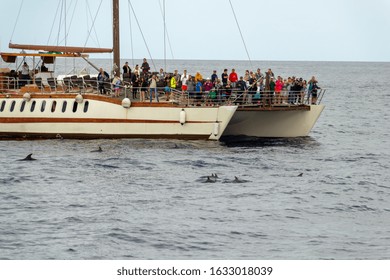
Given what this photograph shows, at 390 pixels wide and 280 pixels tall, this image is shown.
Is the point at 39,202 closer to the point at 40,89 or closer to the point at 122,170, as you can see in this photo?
the point at 122,170

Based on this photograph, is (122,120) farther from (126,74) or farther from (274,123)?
(274,123)

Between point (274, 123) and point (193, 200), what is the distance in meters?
20.3

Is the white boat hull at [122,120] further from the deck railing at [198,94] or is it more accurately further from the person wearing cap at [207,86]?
the person wearing cap at [207,86]

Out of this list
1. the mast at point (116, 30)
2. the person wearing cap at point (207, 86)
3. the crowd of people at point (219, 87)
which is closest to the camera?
the crowd of people at point (219, 87)

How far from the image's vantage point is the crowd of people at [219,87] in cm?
5178

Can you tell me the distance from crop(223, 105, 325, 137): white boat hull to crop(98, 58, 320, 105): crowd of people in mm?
1072

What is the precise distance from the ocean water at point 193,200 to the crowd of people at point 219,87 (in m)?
2.62

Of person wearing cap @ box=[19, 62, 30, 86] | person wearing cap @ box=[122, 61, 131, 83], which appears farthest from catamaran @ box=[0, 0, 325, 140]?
person wearing cap @ box=[122, 61, 131, 83]

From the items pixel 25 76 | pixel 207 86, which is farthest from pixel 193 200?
pixel 25 76

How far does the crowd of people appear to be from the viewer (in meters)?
51.8

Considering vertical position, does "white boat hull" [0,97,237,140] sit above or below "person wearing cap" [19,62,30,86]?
below

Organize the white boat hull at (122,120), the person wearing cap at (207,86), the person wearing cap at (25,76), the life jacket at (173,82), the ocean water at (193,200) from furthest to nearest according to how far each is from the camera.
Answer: the person wearing cap at (25,76) → the life jacket at (173,82) → the person wearing cap at (207,86) → the white boat hull at (122,120) → the ocean water at (193,200)

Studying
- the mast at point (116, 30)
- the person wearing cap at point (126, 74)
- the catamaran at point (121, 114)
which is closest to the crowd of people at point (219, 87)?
the person wearing cap at point (126, 74)

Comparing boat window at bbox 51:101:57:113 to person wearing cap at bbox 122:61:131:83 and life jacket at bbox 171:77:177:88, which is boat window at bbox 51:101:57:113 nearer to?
person wearing cap at bbox 122:61:131:83
